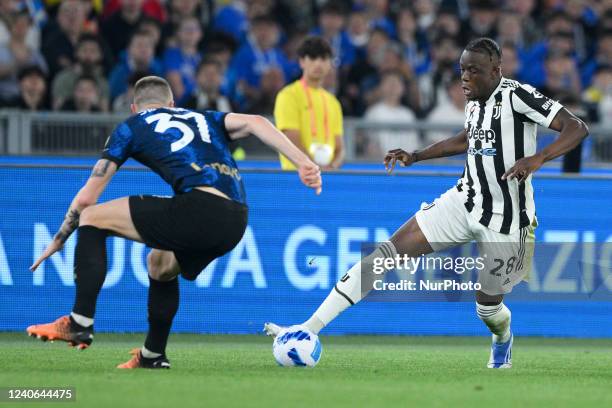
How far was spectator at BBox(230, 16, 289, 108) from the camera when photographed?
15383mm

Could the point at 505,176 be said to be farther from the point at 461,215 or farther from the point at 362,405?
the point at 362,405

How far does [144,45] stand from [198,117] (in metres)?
7.10

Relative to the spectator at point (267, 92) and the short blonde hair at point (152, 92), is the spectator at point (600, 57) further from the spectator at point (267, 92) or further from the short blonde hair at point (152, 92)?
the short blonde hair at point (152, 92)

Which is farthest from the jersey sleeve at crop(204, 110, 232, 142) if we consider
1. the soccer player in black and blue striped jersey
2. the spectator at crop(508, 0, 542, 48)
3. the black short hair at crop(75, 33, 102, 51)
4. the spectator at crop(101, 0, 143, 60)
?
the spectator at crop(508, 0, 542, 48)

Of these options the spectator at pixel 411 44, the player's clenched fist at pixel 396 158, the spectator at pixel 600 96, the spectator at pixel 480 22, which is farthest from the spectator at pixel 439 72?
the player's clenched fist at pixel 396 158

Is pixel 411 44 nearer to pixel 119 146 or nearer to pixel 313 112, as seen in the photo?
pixel 313 112

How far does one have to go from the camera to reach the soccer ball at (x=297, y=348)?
26.1 feet

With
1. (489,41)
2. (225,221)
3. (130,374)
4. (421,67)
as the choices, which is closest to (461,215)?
(489,41)

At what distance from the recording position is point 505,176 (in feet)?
25.9

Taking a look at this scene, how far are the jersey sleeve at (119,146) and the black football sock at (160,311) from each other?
2.81ft

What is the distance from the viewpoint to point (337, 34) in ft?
52.5

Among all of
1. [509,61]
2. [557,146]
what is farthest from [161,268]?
[509,61]

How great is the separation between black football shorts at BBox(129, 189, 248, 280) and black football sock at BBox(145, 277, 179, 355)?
1.51 feet

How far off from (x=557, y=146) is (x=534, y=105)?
415 millimetres
